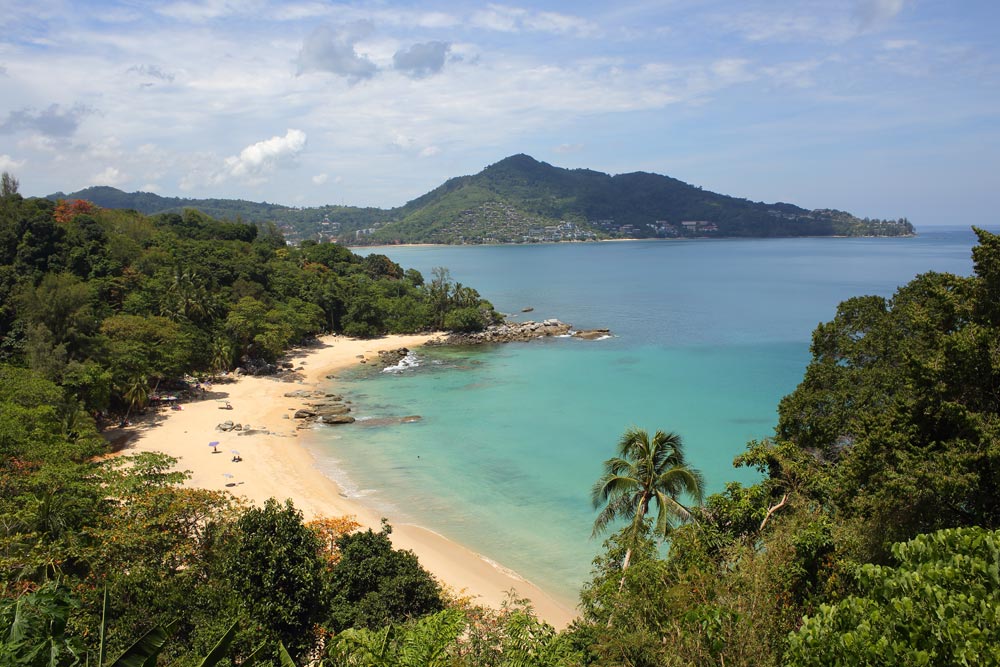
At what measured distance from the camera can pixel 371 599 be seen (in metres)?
12.0

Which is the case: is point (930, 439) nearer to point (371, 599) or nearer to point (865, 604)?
point (865, 604)

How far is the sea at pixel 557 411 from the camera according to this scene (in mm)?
21750

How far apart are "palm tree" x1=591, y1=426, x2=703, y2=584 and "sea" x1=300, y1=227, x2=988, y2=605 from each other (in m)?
4.64

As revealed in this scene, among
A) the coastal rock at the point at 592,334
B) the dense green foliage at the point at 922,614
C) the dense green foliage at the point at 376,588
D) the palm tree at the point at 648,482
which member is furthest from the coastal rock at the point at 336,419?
the coastal rock at the point at 592,334

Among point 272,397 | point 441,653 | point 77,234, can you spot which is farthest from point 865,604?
point 77,234

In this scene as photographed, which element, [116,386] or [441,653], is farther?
[116,386]

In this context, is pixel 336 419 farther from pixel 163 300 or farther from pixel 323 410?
pixel 163 300

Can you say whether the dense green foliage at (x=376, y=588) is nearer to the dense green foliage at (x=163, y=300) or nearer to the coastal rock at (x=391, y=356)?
the dense green foliage at (x=163, y=300)

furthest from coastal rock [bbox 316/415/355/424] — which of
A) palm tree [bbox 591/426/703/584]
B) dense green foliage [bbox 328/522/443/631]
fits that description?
palm tree [bbox 591/426/703/584]

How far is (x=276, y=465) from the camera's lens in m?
25.0

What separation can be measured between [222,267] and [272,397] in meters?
19.3

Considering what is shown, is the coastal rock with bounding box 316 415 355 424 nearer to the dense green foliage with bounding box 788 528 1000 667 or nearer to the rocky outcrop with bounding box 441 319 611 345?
the rocky outcrop with bounding box 441 319 611 345

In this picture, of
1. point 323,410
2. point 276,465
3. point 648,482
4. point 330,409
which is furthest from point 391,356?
point 648,482

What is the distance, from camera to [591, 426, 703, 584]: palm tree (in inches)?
533
